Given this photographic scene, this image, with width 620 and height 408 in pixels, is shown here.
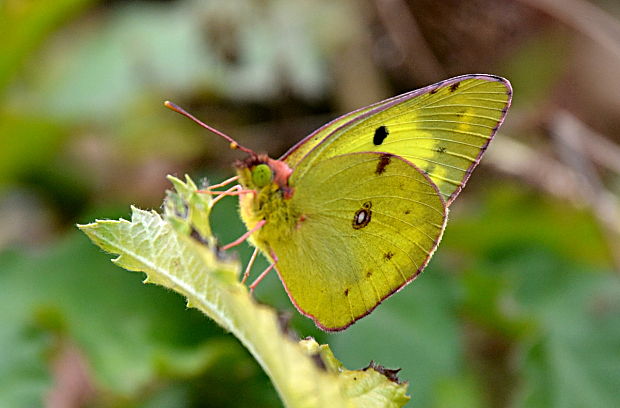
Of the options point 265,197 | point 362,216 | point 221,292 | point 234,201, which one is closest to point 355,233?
point 362,216

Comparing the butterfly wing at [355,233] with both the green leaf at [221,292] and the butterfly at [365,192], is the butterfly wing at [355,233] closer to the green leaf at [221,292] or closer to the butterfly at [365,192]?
the butterfly at [365,192]

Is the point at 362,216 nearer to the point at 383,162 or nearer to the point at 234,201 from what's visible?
the point at 383,162

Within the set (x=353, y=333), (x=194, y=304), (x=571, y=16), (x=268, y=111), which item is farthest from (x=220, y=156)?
(x=194, y=304)

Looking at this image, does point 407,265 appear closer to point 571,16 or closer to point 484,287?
point 484,287

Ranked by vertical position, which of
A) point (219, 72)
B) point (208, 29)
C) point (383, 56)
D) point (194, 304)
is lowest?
point (383, 56)

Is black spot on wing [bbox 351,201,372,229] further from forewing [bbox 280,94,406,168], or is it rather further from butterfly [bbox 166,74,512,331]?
forewing [bbox 280,94,406,168]

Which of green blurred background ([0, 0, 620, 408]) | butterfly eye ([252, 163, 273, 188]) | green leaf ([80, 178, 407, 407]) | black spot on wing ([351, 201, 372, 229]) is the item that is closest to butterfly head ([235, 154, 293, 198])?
butterfly eye ([252, 163, 273, 188])

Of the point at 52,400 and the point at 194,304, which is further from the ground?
the point at 194,304

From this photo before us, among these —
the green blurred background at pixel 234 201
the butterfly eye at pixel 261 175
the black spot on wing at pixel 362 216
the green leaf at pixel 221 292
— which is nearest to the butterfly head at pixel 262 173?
the butterfly eye at pixel 261 175
